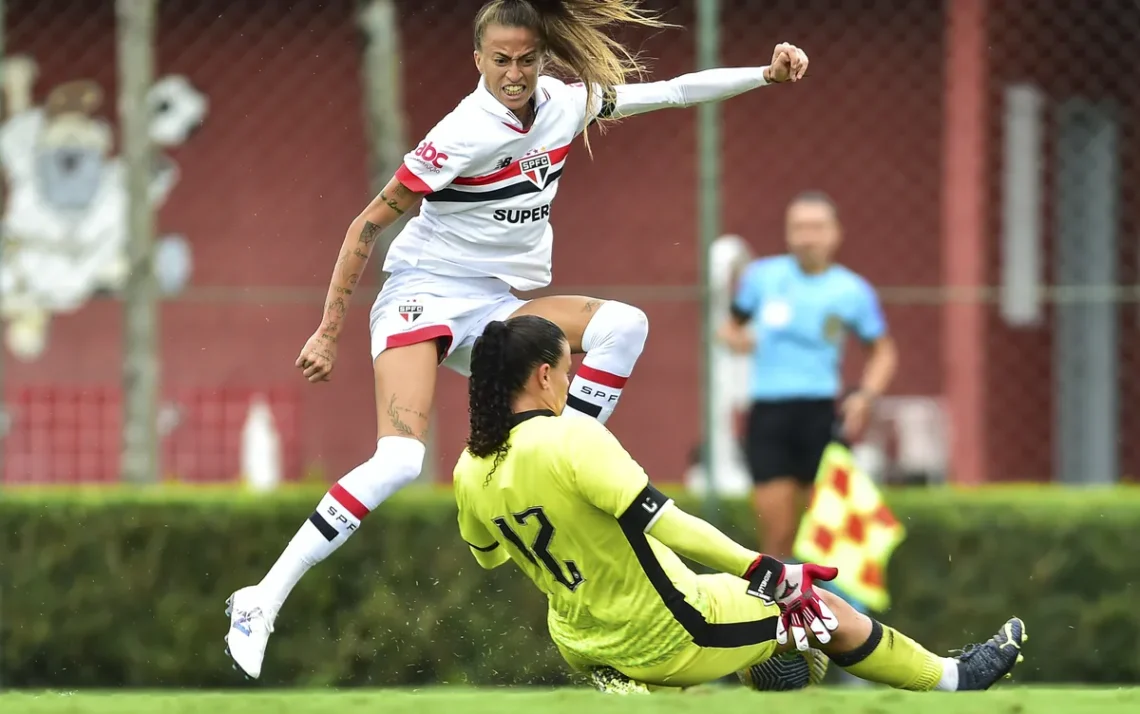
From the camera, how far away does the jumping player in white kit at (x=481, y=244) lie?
6172 mm

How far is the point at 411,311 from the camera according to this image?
251 inches

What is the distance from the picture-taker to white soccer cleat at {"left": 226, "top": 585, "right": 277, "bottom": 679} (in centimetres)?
609

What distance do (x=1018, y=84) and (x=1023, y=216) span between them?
3.14ft

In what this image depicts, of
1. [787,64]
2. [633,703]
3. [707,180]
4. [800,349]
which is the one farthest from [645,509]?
[800,349]

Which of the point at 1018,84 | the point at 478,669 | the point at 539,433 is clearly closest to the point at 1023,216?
the point at 1018,84

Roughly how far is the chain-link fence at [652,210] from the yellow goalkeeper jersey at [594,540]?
20.7ft

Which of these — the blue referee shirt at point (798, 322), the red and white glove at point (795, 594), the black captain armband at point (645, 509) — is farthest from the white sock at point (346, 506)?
the blue referee shirt at point (798, 322)

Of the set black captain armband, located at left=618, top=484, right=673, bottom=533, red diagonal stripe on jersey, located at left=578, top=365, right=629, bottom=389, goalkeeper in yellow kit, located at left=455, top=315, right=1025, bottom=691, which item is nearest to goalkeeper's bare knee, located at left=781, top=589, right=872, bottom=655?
goalkeeper in yellow kit, located at left=455, top=315, right=1025, bottom=691

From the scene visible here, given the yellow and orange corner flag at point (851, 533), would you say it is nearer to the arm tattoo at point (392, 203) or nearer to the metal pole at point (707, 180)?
the metal pole at point (707, 180)

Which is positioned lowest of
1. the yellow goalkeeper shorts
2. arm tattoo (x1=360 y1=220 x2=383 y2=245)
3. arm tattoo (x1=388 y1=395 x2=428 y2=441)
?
the yellow goalkeeper shorts

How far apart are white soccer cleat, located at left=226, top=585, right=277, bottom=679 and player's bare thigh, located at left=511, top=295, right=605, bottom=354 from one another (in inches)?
47.1

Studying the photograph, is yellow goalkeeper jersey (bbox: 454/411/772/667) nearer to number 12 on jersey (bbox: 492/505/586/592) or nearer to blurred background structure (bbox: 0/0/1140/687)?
number 12 on jersey (bbox: 492/505/586/592)

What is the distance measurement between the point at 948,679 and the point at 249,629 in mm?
2124

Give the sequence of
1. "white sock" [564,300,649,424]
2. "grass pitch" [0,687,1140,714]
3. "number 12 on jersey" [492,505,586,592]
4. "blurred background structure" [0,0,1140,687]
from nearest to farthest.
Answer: "grass pitch" [0,687,1140,714] < "number 12 on jersey" [492,505,586,592] < "white sock" [564,300,649,424] < "blurred background structure" [0,0,1140,687]
